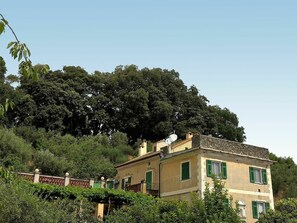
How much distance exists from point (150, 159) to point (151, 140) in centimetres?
2882

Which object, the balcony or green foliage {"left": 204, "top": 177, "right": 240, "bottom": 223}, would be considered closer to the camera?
green foliage {"left": 204, "top": 177, "right": 240, "bottom": 223}

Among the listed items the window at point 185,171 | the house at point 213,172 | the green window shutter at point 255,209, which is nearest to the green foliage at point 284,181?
the house at point 213,172

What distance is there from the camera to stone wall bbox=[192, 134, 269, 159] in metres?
27.6

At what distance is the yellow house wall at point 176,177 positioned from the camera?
88.8 ft

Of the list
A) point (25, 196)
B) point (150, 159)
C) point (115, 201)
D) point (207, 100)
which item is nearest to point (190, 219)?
point (25, 196)

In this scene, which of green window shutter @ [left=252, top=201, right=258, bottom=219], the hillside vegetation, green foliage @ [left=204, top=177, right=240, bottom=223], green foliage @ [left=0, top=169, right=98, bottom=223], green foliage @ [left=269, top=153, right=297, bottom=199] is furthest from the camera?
the hillside vegetation

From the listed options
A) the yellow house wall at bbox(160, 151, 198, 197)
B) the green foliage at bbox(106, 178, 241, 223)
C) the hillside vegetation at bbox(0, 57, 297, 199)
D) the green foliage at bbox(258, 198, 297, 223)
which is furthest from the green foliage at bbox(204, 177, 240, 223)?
the hillside vegetation at bbox(0, 57, 297, 199)

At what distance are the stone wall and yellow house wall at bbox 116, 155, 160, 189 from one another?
14.7 feet

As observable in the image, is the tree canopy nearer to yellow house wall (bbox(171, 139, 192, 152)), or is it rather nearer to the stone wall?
yellow house wall (bbox(171, 139, 192, 152))

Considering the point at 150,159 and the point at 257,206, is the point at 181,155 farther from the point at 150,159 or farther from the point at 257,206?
the point at 257,206

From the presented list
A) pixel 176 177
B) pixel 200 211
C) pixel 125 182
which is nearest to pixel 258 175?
pixel 176 177

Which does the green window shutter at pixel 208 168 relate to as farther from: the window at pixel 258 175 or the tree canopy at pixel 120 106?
the tree canopy at pixel 120 106

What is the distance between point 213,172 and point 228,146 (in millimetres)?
2749

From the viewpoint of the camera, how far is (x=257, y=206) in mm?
27875
